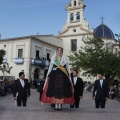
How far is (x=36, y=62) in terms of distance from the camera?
4300 centimetres

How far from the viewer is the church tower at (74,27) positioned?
158 ft

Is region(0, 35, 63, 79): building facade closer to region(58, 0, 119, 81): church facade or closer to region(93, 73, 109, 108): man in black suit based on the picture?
region(58, 0, 119, 81): church facade

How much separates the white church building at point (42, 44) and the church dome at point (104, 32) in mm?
9152

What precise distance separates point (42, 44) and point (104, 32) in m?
17.2

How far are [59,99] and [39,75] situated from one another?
37629 mm

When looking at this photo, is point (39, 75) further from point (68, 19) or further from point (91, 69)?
point (91, 69)

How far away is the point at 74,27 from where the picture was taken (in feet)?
160

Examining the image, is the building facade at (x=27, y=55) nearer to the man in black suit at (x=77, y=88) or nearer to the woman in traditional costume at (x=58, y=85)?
the man in black suit at (x=77, y=88)

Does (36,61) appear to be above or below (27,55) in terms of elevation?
below

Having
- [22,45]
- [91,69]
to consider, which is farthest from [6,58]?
[91,69]

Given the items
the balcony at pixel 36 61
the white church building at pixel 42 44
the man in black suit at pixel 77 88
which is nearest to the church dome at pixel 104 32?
the white church building at pixel 42 44

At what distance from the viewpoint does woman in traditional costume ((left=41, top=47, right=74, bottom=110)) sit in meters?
7.41

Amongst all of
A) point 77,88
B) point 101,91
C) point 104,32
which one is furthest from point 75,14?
point 77,88

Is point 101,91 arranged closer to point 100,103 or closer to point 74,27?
point 100,103
